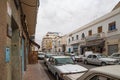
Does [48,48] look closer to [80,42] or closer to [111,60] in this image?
[80,42]

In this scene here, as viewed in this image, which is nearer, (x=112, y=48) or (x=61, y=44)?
(x=112, y=48)

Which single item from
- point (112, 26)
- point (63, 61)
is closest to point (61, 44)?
point (112, 26)

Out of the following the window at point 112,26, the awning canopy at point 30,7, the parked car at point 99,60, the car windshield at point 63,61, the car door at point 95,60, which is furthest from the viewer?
the window at point 112,26

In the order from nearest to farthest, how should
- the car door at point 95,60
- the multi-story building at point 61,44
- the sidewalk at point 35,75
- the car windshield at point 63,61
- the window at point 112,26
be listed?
the car windshield at point 63,61 → the sidewalk at point 35,75 → the car door at point 95,60 → the window at point 112,26 → the multi-story building at point 61,44

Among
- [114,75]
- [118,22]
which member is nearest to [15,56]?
[114,75]

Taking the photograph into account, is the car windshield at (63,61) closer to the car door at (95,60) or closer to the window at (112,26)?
the car door at (95,60)

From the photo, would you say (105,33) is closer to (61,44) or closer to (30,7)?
(30,7)

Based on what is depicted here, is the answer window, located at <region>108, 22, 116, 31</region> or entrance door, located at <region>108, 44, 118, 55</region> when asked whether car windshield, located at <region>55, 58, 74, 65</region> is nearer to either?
entrance door, located at <region>108, 44, 118, 55</region>

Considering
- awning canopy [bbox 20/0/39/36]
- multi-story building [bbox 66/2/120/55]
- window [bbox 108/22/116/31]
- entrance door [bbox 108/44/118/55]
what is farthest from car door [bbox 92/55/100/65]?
awning canopy [bbox 20/0/39/36]

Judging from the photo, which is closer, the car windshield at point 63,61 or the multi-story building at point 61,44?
the car windshield at point 63,61

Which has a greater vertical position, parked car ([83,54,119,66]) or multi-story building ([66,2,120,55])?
multi-story building ([66,2,120,55])

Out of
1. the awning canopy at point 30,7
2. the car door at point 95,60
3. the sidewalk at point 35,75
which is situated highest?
the awning canopy at point 30,7

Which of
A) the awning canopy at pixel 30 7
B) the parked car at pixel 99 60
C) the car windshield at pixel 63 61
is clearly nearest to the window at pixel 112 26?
the parked car at pixel 99 60

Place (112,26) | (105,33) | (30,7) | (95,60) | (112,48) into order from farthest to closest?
(105,33) → (112,26) → (112,48) → (95,60) → (30,7)
